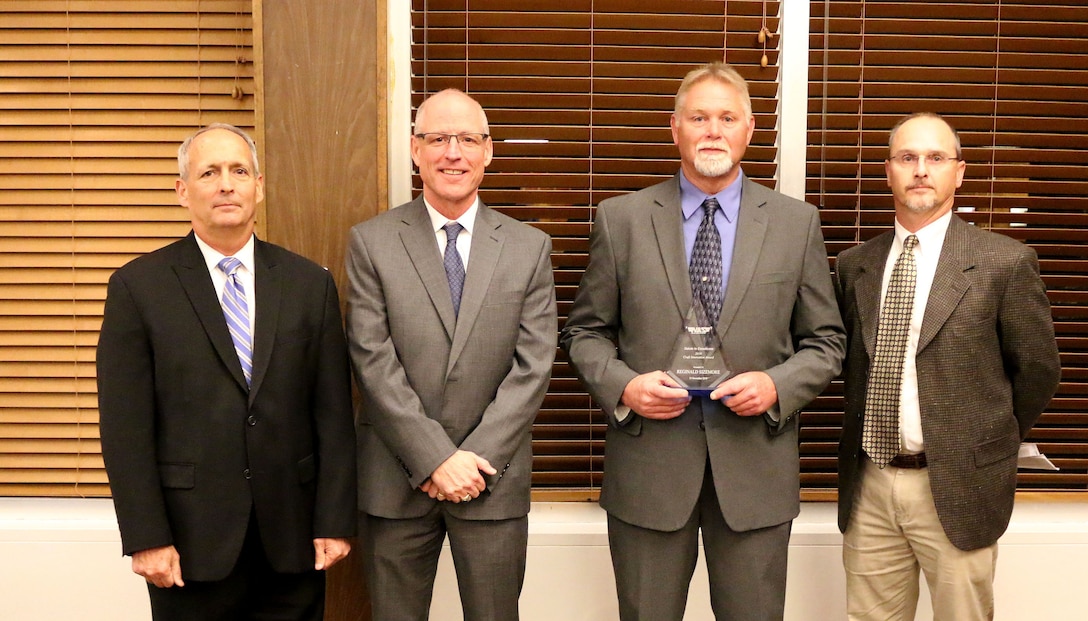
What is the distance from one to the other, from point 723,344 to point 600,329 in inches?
13.4

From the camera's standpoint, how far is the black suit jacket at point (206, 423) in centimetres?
184

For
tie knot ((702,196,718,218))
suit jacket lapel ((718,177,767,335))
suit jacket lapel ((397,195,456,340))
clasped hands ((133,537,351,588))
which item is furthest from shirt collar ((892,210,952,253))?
clasped hands ((133,537,351,588))

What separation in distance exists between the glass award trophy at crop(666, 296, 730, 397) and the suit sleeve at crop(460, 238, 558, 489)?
1.07 feet

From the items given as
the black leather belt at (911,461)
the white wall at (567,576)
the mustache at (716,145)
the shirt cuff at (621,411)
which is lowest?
the white wall at (567,576)

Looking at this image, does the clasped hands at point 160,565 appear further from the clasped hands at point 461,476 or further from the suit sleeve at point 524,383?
the suit sleeve at point 524,383

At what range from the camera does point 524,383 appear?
2.08 metres

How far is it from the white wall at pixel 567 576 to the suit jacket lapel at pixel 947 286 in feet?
2.85

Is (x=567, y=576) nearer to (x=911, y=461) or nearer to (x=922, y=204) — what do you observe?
(x=911, y=461)

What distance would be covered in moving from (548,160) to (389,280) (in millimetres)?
905

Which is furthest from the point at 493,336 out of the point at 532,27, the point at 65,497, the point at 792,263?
the point at 65,497

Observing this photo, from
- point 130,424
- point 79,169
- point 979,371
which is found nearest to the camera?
point 130,424

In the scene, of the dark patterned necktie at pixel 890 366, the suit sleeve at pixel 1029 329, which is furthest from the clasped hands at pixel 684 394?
the suit sleeve at pixel 1029 329

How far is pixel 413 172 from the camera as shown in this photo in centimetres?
274

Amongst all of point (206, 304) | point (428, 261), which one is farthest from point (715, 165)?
point (206, 304)
